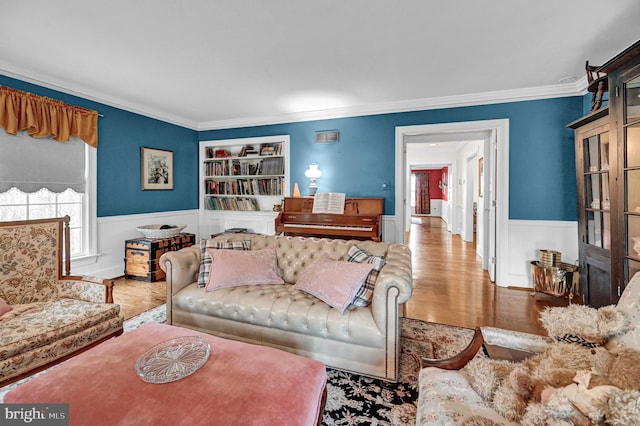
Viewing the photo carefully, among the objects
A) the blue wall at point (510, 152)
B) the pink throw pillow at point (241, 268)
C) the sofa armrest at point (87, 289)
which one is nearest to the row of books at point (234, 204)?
the blue wall at point (510, 152)

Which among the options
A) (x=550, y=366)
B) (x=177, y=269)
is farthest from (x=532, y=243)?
(x=177, y=269)

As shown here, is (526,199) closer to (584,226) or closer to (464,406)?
(584,226)

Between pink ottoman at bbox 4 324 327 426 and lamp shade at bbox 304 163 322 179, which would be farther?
lamp shade at bbox 304 163 322 179

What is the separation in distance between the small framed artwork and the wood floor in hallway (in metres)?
4.13

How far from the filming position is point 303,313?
1.94 metres

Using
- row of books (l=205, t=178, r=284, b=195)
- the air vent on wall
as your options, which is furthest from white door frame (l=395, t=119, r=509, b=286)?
row of books (l=205, t=178, r=284, b=195)

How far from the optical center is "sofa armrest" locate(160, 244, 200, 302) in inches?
93.8

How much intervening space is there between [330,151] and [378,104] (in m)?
1.00

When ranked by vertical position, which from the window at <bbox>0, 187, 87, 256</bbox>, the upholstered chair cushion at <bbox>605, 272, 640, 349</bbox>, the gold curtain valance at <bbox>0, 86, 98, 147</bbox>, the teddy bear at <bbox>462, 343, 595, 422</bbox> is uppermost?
the gold curtain valance at <bbox>0, 86, 98, 147</bbox>

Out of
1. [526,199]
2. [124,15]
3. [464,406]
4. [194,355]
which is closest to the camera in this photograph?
[464,406]

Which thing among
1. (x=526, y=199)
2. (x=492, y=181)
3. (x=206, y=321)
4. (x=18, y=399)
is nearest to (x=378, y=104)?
(x=492, y=181)

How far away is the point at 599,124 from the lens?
2.60 meters

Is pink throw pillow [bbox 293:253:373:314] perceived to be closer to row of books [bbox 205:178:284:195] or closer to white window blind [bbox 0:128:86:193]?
row of books [bbox 205:178:284:195]

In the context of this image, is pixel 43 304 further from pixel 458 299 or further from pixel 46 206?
pixel 458 299
